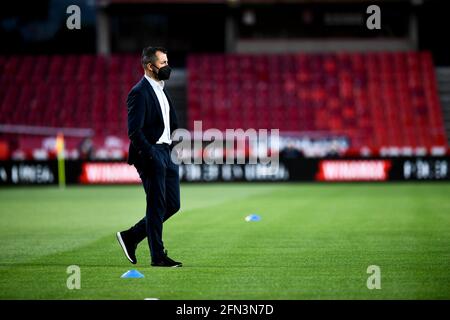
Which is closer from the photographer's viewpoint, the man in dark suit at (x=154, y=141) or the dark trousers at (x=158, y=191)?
the man in dark suit at (x=154, y=141)

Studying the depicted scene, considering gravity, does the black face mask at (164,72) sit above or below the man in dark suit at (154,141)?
above

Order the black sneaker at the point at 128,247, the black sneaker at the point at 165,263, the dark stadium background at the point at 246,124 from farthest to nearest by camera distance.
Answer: the dark stadium background at the point at 246,124 < the black sneaker at the point at 128,247 < the black sneaker at the point at 165,263

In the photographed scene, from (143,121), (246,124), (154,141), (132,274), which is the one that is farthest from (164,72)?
(246,124)

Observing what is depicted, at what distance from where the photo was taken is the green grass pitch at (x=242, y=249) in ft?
29.8

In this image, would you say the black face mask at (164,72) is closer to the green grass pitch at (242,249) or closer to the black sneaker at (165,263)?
the black sneaker at (165,263)

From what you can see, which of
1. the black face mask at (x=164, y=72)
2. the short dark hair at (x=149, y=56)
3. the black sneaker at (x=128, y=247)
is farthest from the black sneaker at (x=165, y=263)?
the short dark hair at (x=149, y=56)

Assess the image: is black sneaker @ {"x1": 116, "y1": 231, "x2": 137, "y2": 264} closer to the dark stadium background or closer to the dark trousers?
the dark trousers

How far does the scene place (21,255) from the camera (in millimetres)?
12406

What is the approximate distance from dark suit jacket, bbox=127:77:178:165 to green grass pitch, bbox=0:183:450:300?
140cm

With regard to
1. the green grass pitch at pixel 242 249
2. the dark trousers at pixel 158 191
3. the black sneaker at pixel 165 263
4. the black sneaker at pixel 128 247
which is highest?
the dark trousers at pixel 158 191

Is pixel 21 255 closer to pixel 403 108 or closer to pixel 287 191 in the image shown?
pixel 287 191
